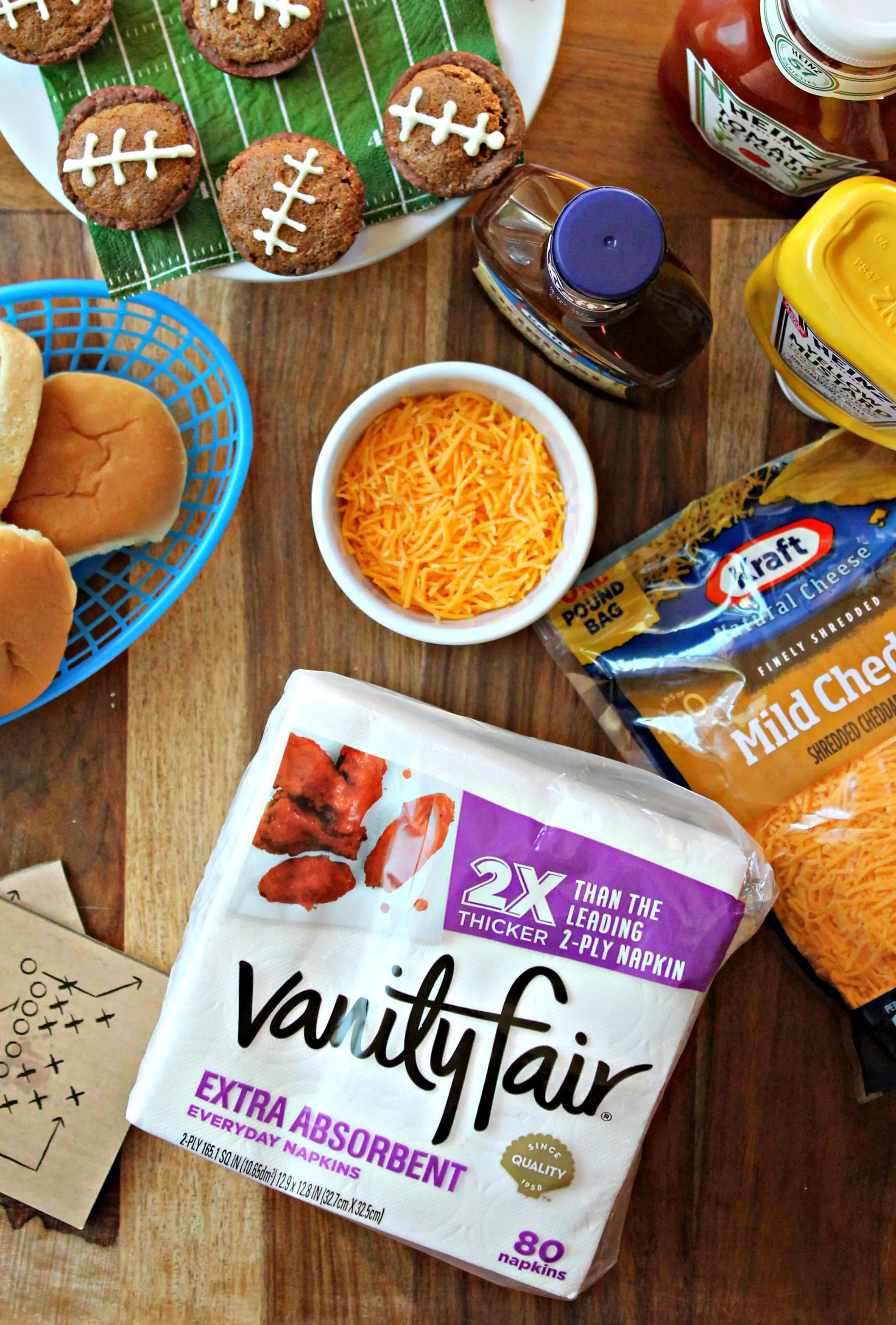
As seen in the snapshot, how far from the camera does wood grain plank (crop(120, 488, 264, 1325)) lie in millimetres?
872

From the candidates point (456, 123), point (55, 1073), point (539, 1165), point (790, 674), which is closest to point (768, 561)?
point (790, 674)

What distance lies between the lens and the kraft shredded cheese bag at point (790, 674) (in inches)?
31.8

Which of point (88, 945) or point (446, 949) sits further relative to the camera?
point (88, 945)

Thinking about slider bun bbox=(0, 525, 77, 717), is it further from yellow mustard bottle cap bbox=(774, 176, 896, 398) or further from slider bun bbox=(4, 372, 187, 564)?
yellow mustard bottle cap bbox=(774, 176, 896, 398)

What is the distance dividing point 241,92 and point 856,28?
50 centimetres

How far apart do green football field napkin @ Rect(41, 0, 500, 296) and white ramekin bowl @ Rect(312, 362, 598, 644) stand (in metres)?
0.15

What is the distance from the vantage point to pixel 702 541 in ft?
2.80

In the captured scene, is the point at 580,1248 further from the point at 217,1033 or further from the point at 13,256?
the point at 13,256

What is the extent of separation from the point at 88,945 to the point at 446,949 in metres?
0.37

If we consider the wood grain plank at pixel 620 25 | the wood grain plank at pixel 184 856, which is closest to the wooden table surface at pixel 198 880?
the wood grain plank at pixel 184 856

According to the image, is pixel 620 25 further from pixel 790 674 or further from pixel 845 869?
pixel 845 869

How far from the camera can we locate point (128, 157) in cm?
74

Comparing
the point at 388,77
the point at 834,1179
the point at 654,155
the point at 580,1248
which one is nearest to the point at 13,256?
the point at 388,77

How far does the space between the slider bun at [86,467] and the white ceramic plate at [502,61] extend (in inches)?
6.2
